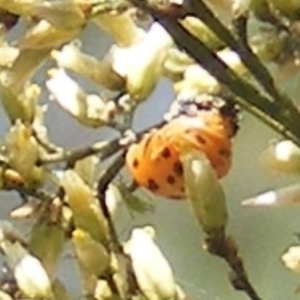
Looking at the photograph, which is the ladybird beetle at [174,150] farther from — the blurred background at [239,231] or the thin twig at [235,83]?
the blurred background at [239,231]

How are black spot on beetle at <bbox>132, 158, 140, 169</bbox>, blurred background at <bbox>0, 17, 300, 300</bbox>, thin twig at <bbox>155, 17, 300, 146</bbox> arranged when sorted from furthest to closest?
1. blurred background at <bbox>0, 17, 300, 300</bbox>
2. black spot on beetle at <bbox>132, 158, 140, 169</bbox>
3. thin twig at <bbox>155, 17, 300, 146</bbox>

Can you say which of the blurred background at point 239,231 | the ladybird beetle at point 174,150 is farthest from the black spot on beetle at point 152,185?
the blurred background at point 239,231

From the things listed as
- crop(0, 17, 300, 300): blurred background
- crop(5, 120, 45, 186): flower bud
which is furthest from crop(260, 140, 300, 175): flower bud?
crop(0, 17, 300, 300): blurred background

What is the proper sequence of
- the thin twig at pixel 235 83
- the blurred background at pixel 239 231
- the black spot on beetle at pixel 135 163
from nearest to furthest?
1. the thin twig at pixel 235 83
2. the black spot on beetle at pixel 135 163
3. the blurred background at pixel 239 231

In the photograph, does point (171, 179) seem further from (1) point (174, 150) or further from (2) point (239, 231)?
(2) point (239, 231)

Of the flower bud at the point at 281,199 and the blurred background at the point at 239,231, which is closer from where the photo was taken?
the flower bud at the point at 281,199

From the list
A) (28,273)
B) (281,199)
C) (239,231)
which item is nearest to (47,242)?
(28,273)

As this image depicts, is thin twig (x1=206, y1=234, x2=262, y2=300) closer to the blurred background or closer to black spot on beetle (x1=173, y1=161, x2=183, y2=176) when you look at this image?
black spot on beetle (x1=173, y1=161, x2=183, y2=176)

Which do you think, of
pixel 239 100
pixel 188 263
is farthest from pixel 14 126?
pixel 188 263

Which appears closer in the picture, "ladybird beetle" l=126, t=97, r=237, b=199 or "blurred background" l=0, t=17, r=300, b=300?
"ladybird beetle" l=126, t=97, r=237, b=199

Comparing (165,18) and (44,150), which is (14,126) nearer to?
(44,150)
